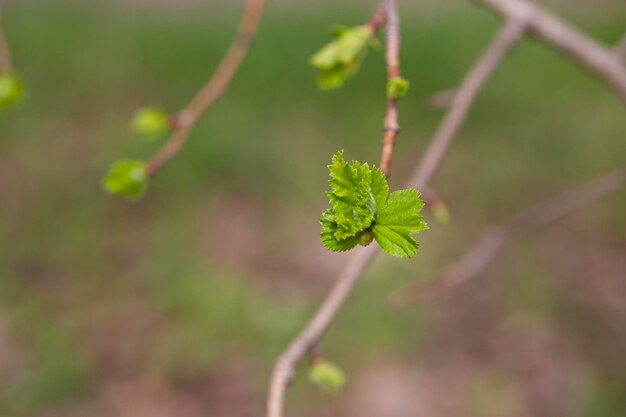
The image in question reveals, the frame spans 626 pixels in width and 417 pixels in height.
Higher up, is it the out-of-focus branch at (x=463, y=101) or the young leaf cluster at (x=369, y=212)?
the out-of-focus branch at (x=463, y=101)

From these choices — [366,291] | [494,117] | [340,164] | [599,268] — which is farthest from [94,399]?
[494,117]

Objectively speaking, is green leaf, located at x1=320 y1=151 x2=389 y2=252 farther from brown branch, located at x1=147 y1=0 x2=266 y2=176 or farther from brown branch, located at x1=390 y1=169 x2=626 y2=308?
brown branch, located at x1=390 y1=169 x2=626 y2=308

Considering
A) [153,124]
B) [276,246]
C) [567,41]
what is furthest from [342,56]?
[276,246]

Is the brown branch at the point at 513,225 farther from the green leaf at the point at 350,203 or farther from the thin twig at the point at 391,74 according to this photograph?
the green leaf at the point at 350,203

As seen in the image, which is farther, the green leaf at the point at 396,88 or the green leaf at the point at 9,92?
the green leaf at the point at 9,92

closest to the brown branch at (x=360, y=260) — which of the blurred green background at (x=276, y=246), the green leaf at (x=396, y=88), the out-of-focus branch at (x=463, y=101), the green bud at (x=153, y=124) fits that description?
the out-of-focus branch at (x=463, y=101)

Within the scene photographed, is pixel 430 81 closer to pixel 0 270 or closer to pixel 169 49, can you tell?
pixel 169 49
